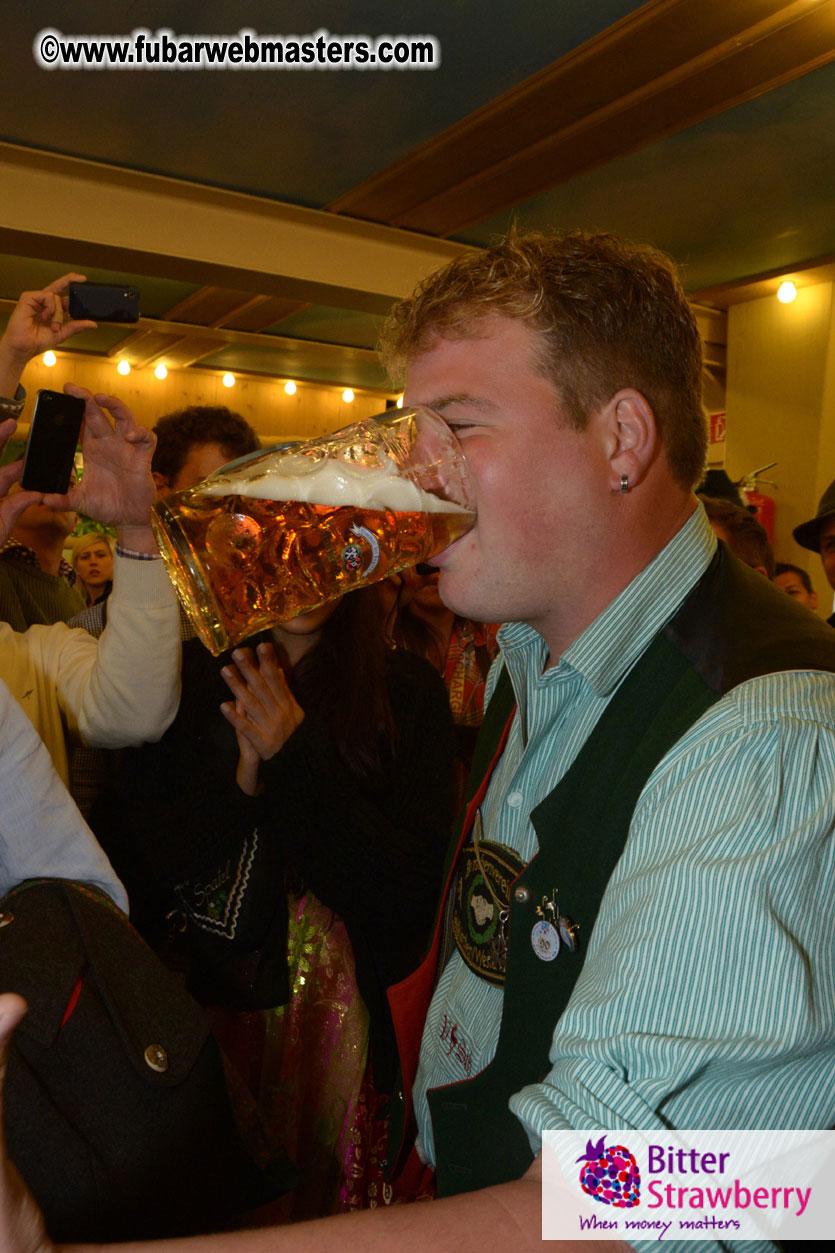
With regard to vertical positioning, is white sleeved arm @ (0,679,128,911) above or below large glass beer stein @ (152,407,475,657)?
below

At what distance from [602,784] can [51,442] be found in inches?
39.1

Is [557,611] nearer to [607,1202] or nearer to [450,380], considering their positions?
[450,380]

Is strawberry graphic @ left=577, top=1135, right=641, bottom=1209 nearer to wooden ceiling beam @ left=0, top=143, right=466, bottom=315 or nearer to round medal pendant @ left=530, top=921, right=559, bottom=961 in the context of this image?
round medal pendant @ left=530, top=921, right=559, bottom=961

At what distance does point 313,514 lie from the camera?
2.63ft

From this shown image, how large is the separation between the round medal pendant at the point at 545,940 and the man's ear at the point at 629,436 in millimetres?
395

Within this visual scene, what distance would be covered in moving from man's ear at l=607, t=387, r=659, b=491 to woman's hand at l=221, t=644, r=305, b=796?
0.74 meters

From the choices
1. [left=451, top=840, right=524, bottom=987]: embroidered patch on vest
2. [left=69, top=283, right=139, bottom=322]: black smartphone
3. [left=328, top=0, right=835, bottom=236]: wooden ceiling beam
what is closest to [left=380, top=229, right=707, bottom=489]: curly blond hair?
[left=451, top=840, right=524, bottom=987]: embroidered patch on vest

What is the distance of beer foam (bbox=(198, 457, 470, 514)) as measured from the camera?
785 mm

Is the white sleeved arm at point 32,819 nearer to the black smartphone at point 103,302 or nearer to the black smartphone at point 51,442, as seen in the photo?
the black smartphone at point 51,442

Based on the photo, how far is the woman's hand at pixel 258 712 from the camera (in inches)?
53.6

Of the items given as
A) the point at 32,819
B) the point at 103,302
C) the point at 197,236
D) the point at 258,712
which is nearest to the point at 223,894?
the point at 258,712

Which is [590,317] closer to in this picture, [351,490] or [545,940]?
[351,490]

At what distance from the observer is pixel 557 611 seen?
85cm

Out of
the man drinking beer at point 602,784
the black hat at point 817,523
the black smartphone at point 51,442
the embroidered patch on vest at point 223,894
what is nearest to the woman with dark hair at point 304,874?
the embroidered patch on vest at point 223,894
